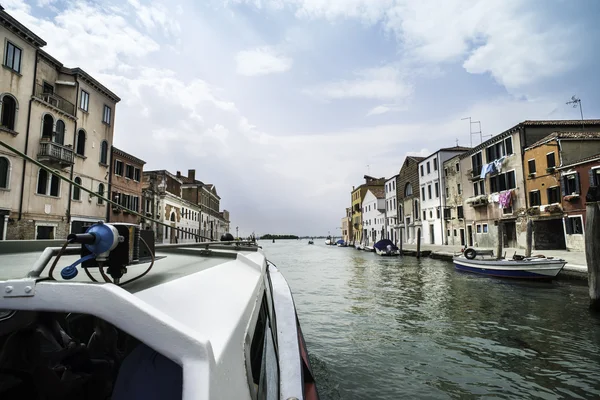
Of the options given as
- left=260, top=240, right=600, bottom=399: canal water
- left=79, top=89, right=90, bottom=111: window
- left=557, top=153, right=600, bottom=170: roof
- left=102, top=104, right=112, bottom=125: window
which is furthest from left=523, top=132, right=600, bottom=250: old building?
left=79, top=89, right=90, bottom=111: window

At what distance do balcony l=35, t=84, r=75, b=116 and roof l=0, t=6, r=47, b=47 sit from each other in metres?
2.02

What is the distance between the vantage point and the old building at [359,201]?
56906mm

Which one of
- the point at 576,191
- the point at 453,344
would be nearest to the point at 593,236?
the point at 453,344

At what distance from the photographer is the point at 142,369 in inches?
48.9

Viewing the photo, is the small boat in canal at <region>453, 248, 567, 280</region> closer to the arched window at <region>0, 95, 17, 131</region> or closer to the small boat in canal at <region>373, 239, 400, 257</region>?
the small boat in canal at <region>373, 239, 400, 257</region>

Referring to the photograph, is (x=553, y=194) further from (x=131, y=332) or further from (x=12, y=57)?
(x=12, y=57)

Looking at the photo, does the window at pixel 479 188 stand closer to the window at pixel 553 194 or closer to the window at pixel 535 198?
the window at pixel 535 198

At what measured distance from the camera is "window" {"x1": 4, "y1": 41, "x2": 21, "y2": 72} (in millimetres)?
13906

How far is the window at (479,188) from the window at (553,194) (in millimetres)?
6730

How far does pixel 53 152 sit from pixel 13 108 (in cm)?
232

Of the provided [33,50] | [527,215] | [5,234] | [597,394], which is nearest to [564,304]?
[597,394]

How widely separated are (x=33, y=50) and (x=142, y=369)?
20.2 metres

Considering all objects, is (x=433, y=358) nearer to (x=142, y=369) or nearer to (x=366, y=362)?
(x=366, y=362)

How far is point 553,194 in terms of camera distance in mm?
19281
